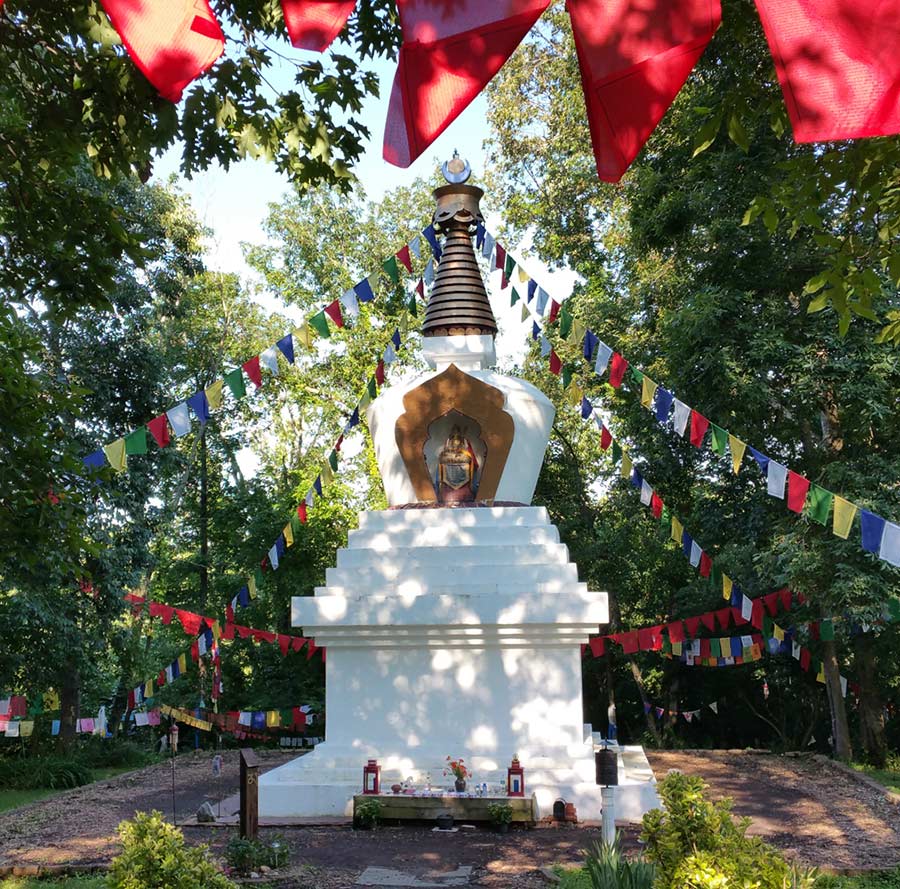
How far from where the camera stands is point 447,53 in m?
2.04

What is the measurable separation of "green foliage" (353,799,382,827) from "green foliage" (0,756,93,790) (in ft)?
21.9

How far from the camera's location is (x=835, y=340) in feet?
38.8

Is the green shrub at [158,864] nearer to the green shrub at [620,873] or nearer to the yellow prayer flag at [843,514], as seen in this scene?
the green shrub at [620,873]

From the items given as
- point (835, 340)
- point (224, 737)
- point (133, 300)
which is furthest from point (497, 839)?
point (224, 737)

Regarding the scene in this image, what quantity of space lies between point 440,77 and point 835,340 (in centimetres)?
1099

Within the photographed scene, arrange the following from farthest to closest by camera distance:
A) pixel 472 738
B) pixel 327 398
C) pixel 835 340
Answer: pixel 327 398, pixel 835 340, pixel 472 738

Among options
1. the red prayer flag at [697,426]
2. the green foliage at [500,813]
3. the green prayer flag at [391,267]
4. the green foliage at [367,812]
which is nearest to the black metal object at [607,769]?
the green foliage at [500,813]

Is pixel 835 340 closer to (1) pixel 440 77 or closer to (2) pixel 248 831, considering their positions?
(2) pixel 248 831

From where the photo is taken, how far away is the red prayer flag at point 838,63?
6.33ft

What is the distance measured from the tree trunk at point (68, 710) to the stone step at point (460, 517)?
7.12m

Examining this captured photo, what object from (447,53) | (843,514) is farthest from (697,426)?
(447,53)

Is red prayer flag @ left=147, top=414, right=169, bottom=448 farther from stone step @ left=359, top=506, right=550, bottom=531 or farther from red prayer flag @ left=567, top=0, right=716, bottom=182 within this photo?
red prayer flag @ left=567, top=0, right=716, bottom=182

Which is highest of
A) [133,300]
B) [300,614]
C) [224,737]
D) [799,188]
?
[133,300]

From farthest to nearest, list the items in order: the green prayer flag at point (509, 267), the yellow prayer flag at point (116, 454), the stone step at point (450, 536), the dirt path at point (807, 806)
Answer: the green prayer flag at point (509, 267)
the stone step at point (450, 536)
the yellow prayer flag at point (116, 454)
the dirt path at point (807, 806)
